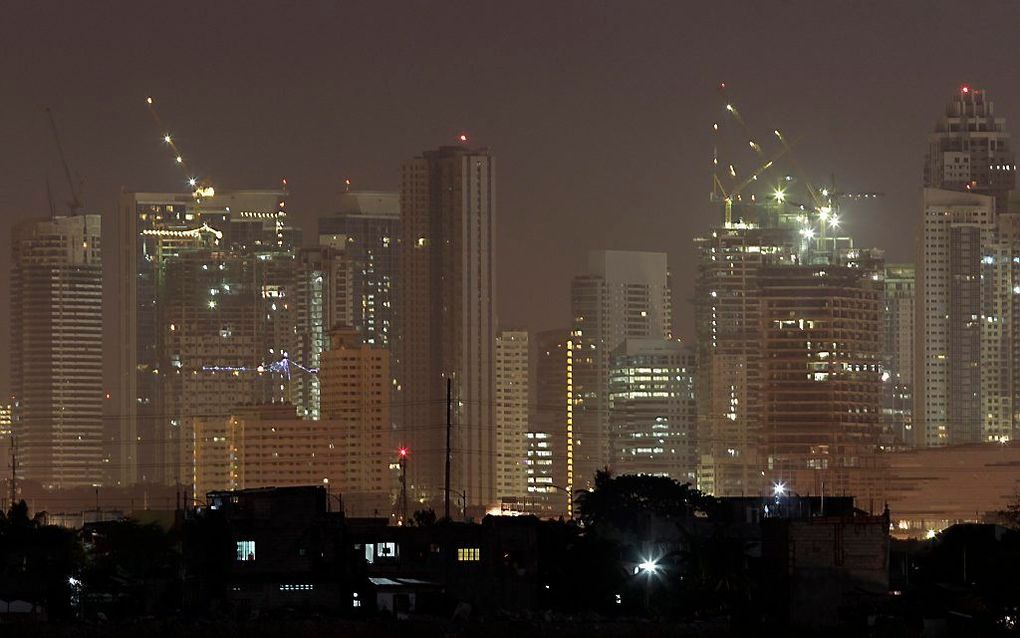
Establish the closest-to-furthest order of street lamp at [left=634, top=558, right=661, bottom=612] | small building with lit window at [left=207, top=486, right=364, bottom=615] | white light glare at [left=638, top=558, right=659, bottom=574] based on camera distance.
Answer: small building with lit window at [left=207, top=486, right=364, bottom=615], street lamp at [left=634, top=558, right=661, bottom=612], white light glare at [left=638, top=558, right=659, bottom=574]

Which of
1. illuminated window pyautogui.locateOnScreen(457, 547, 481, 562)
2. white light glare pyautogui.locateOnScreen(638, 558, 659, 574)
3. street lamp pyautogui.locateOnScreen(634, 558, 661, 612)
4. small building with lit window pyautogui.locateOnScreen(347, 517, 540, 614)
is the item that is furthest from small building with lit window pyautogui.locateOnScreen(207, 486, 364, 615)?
white light glare pyautogui.locateOnScreen(638, 558, 659, 574)

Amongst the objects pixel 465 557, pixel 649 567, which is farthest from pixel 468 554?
pixel 649 567

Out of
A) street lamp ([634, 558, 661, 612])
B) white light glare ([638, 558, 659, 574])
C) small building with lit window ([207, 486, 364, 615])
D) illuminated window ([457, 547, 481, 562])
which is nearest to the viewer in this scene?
small building with lit window ([207, 486, 364, 615])

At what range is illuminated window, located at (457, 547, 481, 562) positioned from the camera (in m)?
78.7

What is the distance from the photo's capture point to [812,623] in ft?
220

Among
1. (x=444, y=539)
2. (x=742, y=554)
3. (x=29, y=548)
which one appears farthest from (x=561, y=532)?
(x=29, y=548)

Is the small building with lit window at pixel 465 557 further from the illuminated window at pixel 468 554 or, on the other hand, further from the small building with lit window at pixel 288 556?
the small building with lit window at pixel 288 556

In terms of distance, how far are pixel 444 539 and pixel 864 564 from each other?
16115mm

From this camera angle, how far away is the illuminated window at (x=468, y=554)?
7869 cm

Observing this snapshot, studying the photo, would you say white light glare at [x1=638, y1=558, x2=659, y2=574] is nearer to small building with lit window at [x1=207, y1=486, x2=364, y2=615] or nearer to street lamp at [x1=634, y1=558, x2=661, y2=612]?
street lamp at [x1=634, y1=558, x2=661, y2=612]

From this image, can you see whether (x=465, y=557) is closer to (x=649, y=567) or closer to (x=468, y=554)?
(x=468, y=554)

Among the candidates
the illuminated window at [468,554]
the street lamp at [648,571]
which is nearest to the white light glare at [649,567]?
the street lamp at [648,571]

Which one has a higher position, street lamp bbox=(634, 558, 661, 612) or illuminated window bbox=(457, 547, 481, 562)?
illuminated window bbox=(457, 547, 481, 562)

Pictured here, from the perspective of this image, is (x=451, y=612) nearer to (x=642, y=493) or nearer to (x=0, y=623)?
(x=0, y=623)
